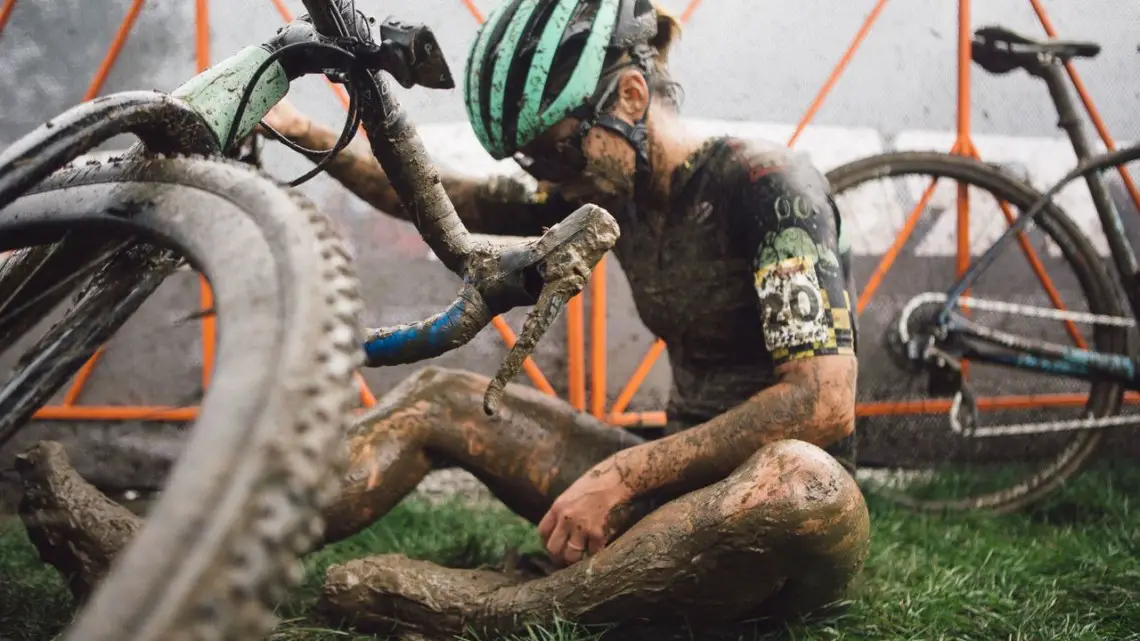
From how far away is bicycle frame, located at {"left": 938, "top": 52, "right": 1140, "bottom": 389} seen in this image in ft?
7.52

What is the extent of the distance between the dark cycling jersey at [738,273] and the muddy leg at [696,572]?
0.76 feet

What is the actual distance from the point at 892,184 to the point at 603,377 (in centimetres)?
106

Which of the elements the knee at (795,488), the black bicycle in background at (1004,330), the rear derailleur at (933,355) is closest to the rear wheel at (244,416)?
the knee at (795,488)

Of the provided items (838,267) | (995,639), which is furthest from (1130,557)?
(838,267)

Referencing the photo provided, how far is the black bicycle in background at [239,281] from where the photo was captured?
40cm

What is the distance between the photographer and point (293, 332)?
1.58 ft

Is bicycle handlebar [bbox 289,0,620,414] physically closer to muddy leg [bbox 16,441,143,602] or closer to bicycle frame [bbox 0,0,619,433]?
bicycle frame [bbox 0,0,619,433]

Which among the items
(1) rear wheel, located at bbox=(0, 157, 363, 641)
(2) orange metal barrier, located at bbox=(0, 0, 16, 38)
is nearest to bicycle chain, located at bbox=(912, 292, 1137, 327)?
(1) rear wheel, located at bbox=(0, 157, 363, 641)

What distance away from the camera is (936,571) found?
163 centimetres

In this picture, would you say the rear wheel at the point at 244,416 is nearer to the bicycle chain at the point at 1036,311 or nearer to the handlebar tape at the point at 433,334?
the handlebar tape at the point at 433,334

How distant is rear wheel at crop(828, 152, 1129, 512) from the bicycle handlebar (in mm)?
1599

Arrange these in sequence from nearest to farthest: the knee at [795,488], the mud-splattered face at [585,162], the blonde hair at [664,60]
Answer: the knee at [795,488] → the mud-splattered face at [585,162] → the blonde hair at [664,60]

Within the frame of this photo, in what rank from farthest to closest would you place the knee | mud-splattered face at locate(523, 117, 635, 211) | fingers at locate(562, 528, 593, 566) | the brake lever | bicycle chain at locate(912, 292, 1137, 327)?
bicycle chain at locate(912, 292, 1137, 327)
mud-splattered face at locate(523, 117, 635, 211)
fingers at locate(562, 528, 593, 566)
the knee
the brake lever

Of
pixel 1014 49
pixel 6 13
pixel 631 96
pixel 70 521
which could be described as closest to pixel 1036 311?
pixel 1014 49
